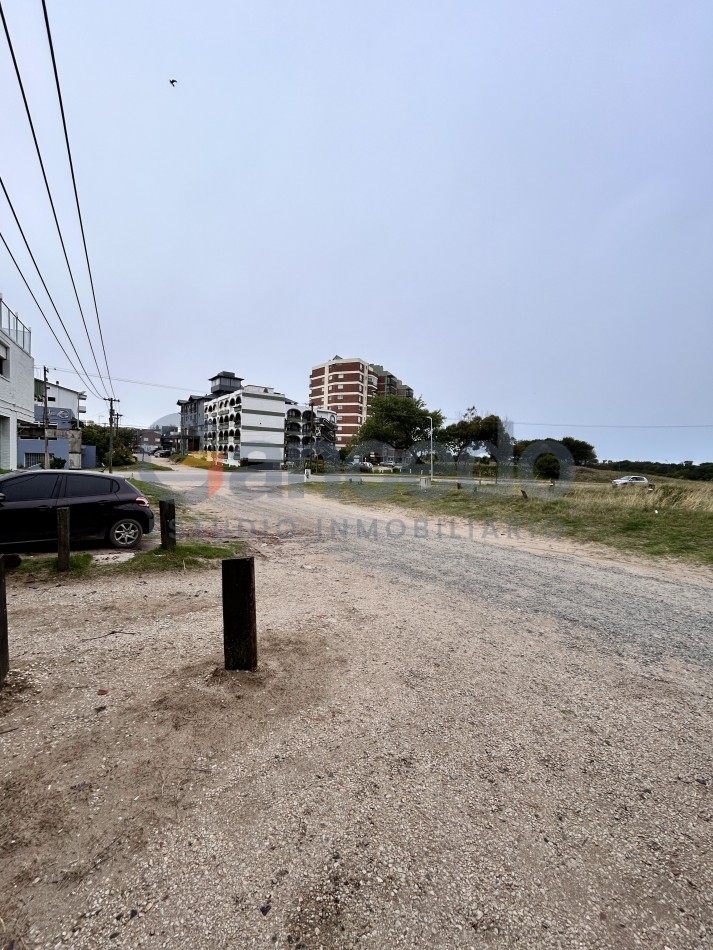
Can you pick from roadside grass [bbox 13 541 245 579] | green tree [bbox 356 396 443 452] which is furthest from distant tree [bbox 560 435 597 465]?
roadside grass [bbox 13 541 245 579]

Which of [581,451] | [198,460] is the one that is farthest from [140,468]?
[581,451]

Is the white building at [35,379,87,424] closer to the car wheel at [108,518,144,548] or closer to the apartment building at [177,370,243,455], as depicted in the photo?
the apartment building at [177,370,243,455]

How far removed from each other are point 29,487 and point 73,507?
666mm

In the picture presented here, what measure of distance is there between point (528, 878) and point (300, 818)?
40.7 inches

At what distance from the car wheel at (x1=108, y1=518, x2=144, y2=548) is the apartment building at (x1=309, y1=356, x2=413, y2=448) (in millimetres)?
75627

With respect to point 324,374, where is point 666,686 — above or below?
below

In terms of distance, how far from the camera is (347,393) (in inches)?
3433

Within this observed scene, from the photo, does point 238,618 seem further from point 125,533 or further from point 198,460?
point 198,460

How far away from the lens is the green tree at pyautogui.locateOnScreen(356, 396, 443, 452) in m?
62.6

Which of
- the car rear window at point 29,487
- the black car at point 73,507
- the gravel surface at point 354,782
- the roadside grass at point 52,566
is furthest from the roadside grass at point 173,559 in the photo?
the car rear window at point 29,487

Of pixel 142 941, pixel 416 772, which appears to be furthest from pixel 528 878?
pixel 142 941

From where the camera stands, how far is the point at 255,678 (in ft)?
10.8

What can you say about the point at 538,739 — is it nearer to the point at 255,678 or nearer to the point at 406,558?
the point at 255,678

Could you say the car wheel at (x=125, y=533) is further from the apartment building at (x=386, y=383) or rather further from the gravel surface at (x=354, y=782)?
the apartment building at (x=386, y=383)
